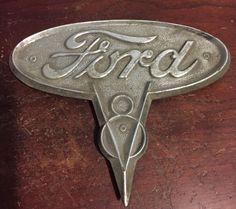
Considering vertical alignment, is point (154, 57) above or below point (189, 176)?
above

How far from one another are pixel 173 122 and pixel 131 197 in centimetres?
17

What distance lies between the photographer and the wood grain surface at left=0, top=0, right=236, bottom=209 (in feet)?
2.50

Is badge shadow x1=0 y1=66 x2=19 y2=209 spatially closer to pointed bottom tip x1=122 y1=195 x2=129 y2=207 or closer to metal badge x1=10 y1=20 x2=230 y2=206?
metal badge x1=10 y1=20 x2=230 y2=206

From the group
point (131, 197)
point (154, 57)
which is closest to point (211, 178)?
point (131, 197)

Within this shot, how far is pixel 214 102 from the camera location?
0.84 metres

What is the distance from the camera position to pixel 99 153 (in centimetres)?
79

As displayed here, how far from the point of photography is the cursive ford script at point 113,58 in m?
0.85

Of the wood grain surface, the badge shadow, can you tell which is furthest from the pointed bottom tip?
the badge shadow

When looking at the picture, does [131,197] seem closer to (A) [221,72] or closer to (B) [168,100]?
(B) [168,100]

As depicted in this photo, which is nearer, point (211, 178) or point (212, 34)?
point (211, 178)

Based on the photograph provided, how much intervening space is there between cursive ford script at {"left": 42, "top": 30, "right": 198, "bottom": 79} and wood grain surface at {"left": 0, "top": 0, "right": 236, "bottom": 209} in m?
0.06

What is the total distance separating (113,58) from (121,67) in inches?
1.1

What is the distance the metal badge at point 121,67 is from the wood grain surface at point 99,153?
3cm

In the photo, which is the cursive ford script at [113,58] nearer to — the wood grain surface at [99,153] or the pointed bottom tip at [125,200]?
the wood grain surface at [99,153]
